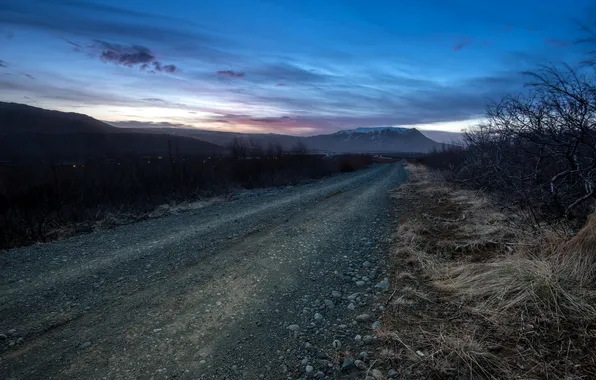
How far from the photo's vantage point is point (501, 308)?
2.90 metres

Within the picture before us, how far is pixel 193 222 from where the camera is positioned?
8.51 meters

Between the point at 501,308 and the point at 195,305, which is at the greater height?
the point at 501,308

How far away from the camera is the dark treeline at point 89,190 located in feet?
26.9

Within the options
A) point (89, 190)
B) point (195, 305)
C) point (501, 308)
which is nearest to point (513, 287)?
point (501, 308)

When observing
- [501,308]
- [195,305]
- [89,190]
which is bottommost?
[195,305]

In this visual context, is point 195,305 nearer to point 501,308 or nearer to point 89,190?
point 501,308

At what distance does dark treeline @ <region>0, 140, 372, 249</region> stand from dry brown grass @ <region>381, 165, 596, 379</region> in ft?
28.7

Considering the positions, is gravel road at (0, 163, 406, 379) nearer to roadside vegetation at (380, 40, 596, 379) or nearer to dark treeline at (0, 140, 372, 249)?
roadside vegetation at (380, 40, 596, 379)

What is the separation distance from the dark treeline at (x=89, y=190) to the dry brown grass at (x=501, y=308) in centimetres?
876

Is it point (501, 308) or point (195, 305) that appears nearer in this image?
point (501, 308)

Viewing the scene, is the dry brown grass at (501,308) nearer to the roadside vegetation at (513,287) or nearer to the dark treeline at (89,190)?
the roadside vegetation at (513,287)

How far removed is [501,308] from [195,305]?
3.30 m

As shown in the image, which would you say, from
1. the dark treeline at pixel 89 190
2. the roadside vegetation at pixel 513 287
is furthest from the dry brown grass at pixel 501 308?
the dark treeline at pixel 89 190

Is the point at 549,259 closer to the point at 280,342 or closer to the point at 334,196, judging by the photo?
the point at 280,342
